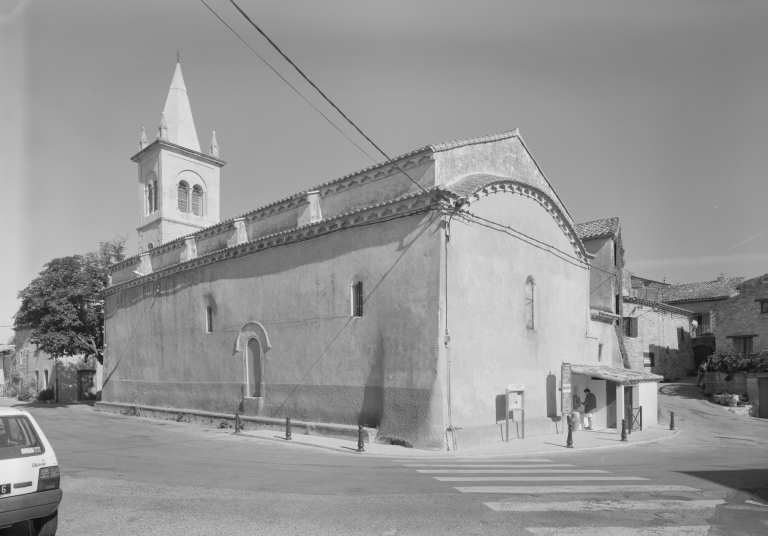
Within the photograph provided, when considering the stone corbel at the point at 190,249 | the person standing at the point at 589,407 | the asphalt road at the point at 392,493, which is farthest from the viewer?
the stone corbel at the point at 190,249

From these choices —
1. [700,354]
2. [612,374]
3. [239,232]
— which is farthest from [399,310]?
[700,354]

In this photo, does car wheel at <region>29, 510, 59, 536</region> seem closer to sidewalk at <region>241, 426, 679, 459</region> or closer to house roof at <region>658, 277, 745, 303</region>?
sidewalk at <region>241, 426, 679, 459</region>

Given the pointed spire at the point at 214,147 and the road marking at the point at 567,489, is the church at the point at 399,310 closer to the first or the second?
the road marking at the point at 567,489

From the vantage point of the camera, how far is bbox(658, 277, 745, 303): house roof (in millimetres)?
46803

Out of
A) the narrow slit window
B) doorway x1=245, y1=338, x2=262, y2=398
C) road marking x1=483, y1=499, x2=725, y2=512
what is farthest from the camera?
the narrow slit window

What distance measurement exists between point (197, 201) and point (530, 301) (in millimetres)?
24599

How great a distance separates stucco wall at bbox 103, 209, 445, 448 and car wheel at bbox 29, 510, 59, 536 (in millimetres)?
10812

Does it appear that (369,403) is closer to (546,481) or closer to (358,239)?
(358,239)

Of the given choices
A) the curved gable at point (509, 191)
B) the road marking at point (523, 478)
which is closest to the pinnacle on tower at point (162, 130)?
the curved gable at point (509, 191)

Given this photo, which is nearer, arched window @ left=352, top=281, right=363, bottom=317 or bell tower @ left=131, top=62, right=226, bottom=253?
arched window @ left=352, top=281, right=363, bottom=317

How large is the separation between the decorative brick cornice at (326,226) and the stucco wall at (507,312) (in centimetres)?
133

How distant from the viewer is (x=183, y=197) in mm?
36781

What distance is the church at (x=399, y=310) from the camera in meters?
17.2

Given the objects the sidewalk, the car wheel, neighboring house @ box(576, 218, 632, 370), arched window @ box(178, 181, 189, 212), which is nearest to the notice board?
the sidewalk
